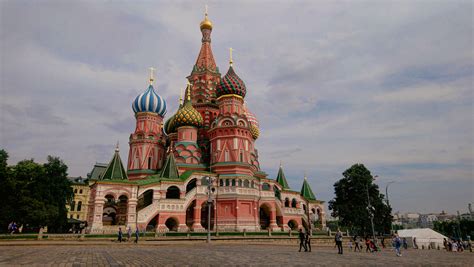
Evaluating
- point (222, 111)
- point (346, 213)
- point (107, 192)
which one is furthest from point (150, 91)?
point (346, 213)

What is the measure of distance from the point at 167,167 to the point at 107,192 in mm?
7969

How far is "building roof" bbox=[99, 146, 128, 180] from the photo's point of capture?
36.8m

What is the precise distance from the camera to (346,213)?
44.6m

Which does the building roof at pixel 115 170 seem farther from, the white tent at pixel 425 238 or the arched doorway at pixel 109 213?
the white tent at pixel 425 238

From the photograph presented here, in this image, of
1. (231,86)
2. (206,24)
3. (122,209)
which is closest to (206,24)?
(206,24)

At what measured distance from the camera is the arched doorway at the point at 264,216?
4291cm

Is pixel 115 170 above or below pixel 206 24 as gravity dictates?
below

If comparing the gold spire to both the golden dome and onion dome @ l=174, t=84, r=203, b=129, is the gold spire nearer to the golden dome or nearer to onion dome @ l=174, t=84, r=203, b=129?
the golden dome

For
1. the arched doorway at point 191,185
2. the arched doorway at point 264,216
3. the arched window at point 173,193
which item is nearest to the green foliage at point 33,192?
the arched window at point 173,193

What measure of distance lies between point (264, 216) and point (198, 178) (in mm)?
12126

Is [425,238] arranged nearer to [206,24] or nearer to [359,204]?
[359,204]

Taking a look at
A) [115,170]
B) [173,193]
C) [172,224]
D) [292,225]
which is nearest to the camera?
[115,170]

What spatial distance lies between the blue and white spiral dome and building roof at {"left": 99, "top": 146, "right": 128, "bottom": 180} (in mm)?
10622

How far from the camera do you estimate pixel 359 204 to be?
45.4 metres
